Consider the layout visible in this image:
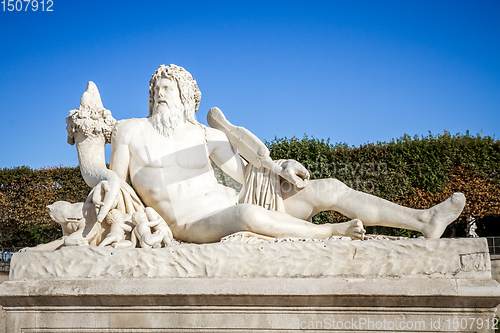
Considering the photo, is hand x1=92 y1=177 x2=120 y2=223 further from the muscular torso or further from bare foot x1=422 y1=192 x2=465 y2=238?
bare foot x1=422 y1=192 x2=465 y2=238

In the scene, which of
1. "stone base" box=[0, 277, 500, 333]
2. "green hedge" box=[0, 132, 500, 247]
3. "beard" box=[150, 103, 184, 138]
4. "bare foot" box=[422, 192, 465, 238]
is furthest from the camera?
"green hedge" box=[0, 132, 500, 247]

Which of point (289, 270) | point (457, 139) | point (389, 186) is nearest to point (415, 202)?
point (389, 186)

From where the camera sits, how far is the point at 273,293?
9.37 ft

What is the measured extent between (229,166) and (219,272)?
1.39 m

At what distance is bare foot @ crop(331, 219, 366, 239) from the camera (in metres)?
3.37

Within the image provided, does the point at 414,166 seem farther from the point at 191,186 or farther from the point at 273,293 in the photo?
the point at 273,293

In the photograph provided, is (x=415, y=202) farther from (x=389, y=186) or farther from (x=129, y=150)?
(x=129, y=150)

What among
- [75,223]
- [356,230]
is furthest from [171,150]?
[356,230]

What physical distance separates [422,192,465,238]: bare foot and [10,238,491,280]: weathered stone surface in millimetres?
481

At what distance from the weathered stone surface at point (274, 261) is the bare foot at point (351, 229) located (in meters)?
0.36

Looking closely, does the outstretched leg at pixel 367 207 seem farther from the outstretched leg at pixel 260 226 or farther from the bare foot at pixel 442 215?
the outstretched leg at pixel 260 226

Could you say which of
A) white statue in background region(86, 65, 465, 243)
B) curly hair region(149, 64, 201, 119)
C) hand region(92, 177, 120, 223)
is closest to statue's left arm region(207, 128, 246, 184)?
white statue in background region(86, 65, 465, 243)

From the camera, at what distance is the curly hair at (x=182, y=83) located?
13.8ft

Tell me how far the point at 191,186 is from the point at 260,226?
33.6 inches
